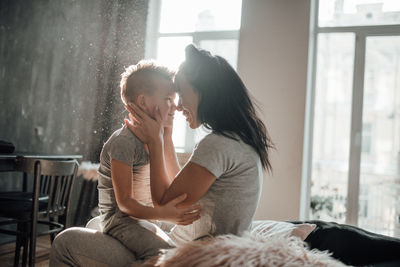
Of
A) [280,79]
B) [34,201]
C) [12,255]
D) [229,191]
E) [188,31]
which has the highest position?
[188,31]

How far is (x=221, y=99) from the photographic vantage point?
131 centimetres

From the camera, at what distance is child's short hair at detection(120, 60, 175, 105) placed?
1518 millimetres

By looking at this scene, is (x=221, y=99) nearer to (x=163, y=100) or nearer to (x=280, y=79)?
(x=163, y=100)

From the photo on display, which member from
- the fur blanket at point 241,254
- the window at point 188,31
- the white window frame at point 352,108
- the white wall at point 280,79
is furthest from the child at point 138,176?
the window at point 188,31

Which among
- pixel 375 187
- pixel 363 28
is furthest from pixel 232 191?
pixel 363 28

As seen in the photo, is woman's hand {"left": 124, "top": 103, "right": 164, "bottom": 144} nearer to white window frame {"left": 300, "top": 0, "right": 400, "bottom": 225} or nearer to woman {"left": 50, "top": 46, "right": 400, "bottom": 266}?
woman {"left": 50, "top": 46, "right": 400, "bottom": 266}

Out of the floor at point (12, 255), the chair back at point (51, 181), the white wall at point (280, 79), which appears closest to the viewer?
the chair back at point (51, 181)

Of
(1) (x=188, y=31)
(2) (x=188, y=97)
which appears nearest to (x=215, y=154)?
(2) (x=188, y=97)

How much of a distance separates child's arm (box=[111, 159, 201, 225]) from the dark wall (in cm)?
187

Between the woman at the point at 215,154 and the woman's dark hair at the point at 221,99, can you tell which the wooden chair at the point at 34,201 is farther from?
the woman's dark hair at the point at 221,99

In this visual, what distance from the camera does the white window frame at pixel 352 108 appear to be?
402 centimetres

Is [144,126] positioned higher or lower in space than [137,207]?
higher

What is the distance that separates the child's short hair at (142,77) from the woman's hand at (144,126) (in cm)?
9

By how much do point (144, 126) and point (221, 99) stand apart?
30cm
